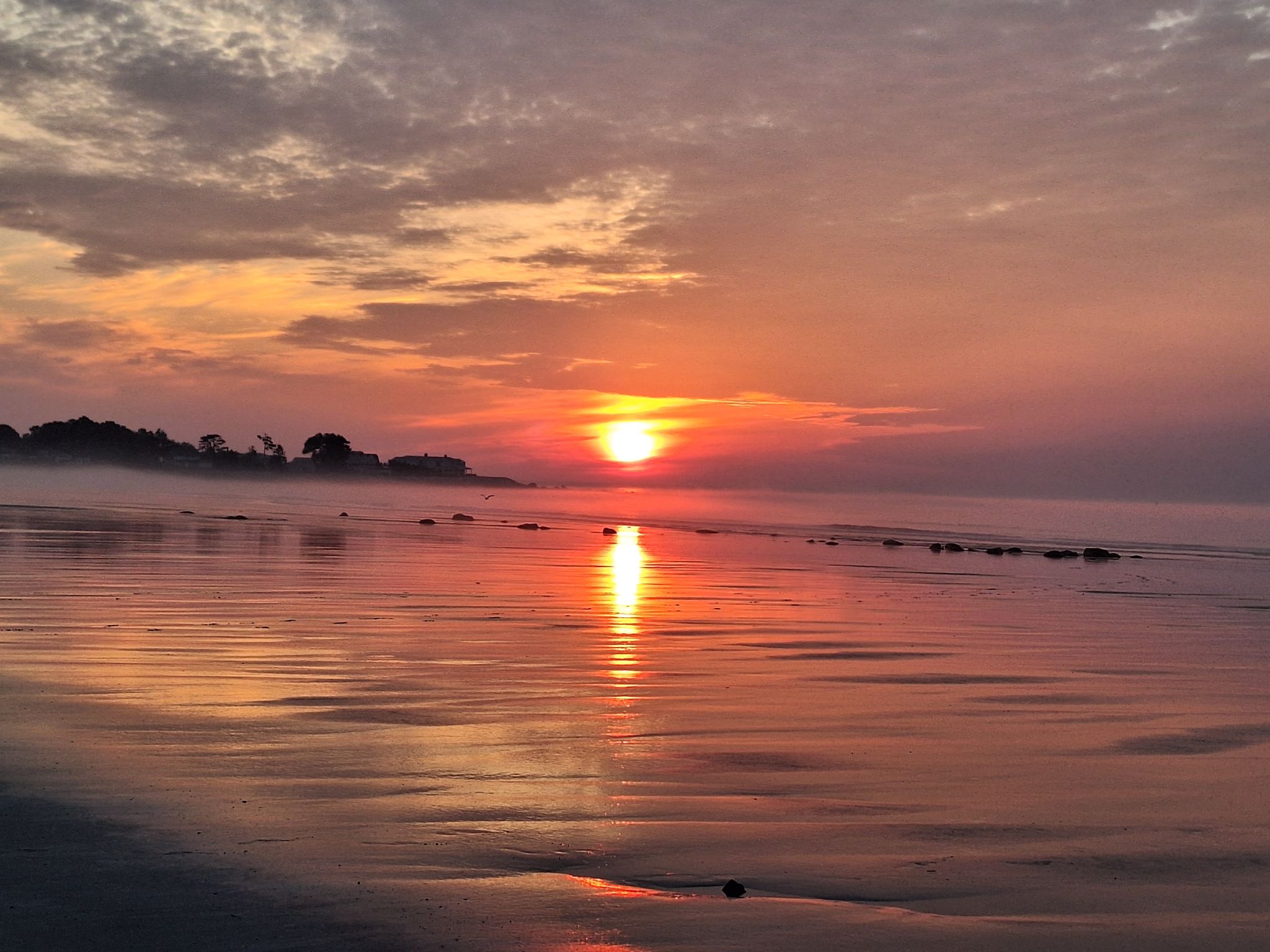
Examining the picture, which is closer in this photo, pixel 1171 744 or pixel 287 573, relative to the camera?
pixel 1171 744

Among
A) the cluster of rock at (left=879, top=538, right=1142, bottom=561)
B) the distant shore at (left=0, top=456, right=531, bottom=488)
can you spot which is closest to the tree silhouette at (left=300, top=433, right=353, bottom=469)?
the distant shore at (left=0, top=456, right=531, bottom=488)

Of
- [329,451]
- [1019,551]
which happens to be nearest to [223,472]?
[329,451]

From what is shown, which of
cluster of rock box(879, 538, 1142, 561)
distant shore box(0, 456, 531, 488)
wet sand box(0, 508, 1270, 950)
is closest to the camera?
wet sand box(0, 508, 1270, 950)

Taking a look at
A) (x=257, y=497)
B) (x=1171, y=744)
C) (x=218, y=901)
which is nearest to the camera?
(x=218, y=901)

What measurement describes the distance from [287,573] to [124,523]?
20.0 meters

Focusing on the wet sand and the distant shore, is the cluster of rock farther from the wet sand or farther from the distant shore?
the distant shore

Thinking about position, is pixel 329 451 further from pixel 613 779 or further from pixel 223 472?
pixel 613 779

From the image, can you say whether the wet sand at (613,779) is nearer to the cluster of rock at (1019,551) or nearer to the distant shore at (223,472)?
the cluster of rock at (1019,551)

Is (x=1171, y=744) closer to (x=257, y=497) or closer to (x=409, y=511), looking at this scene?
(x=409, y=511)

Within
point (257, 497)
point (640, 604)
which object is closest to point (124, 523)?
point (640, 604)

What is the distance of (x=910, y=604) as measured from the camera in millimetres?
19859

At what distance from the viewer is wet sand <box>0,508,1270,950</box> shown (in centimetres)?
489

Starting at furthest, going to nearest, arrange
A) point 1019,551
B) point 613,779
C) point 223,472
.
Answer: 1. point 223,472
2. point 1019,551
3. point 613,779

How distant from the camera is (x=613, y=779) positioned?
23.3 ft
